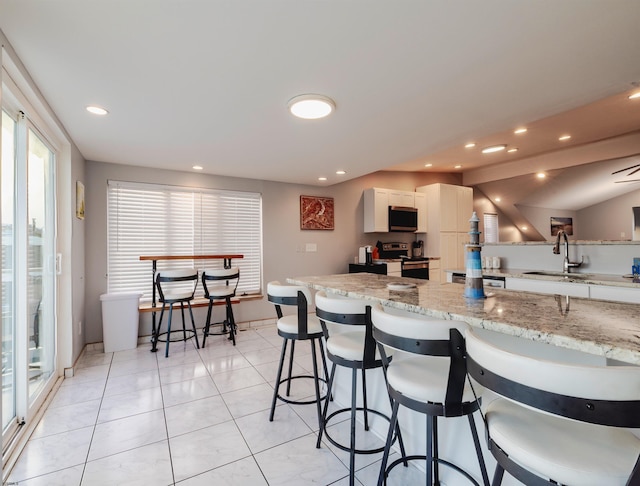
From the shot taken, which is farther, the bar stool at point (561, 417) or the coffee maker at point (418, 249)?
the coffee maker at point (418, 249)

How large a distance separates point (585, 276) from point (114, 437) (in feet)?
13.8

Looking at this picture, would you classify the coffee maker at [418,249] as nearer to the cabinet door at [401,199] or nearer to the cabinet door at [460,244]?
the cabinet door at [460,244]

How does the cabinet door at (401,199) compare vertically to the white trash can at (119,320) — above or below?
above

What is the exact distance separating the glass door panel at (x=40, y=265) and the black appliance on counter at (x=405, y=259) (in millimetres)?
4487

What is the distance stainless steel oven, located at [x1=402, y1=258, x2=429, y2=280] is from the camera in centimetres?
536

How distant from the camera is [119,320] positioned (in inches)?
143

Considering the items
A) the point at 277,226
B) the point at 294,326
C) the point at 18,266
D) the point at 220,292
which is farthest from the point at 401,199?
the point at 18,266

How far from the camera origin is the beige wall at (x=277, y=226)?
372 cm

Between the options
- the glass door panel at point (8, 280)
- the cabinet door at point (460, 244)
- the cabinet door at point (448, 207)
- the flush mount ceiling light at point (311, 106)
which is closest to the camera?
the glass door panel at point (8, 280)

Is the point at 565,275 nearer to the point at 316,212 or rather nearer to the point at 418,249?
the point at 418,249

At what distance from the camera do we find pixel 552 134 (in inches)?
159

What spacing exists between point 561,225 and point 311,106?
5.02m

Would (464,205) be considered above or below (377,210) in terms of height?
above

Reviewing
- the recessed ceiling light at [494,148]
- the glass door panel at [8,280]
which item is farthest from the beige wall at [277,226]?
the glass door panel at [8,280]
